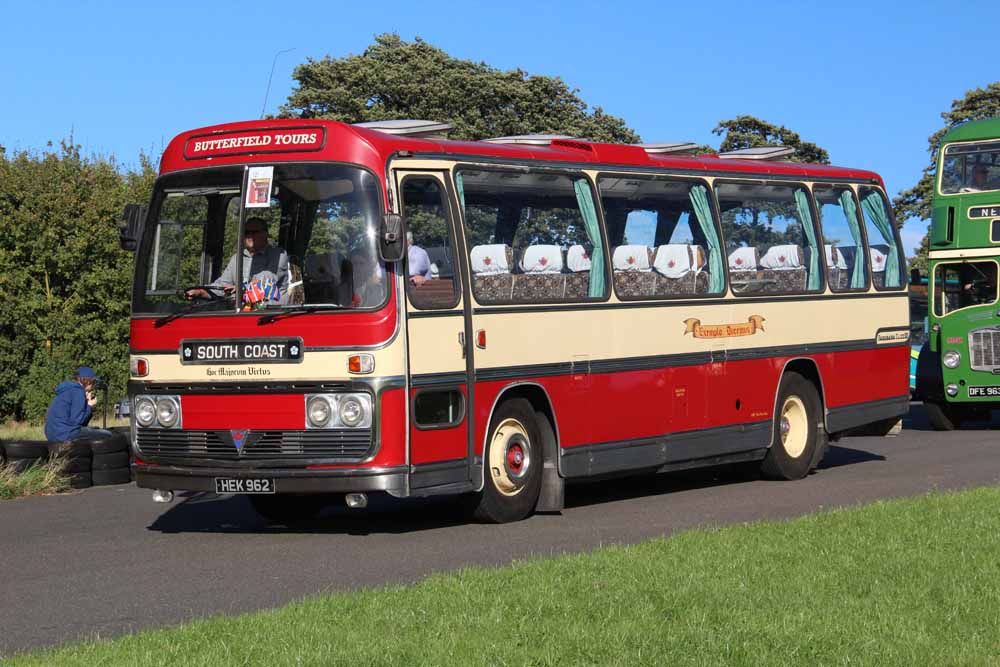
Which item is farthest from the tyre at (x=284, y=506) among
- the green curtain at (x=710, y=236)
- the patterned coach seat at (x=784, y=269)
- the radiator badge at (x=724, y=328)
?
the patterned coach seat at (x=784, y=269)

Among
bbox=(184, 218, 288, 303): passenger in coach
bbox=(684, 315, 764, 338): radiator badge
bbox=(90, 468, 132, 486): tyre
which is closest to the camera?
bbox=(184, 218, 288, 303): passenger in coach

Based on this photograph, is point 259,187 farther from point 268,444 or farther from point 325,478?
point 325,478

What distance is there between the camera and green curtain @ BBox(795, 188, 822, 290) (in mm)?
17672

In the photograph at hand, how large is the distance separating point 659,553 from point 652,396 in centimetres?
469

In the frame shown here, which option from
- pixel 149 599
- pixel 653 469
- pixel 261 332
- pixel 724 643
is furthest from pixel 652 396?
pixel 724 643

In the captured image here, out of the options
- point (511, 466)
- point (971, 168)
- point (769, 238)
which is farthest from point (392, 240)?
point (971, 168)

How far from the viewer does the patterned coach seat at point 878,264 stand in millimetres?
18719

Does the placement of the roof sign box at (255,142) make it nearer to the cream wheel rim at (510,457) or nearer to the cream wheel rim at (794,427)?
the cream wheel rim at (510,457)

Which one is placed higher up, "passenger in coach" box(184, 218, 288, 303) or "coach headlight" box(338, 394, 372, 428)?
"passenger in coach" box(184, 218, 288, 303)

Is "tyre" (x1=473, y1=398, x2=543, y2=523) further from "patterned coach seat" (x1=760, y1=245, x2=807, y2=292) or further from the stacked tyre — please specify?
the stacked tyre

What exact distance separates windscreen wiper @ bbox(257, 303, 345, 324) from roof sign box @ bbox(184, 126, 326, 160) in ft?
3.88

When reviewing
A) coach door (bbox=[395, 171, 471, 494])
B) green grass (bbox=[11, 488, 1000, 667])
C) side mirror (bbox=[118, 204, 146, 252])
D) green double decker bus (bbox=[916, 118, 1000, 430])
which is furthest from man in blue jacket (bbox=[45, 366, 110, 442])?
green double decker bus (bbox=[916, 118, 1000, 430])

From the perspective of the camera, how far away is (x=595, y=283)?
14711mm

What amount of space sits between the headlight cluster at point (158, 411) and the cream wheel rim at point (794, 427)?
6891 mm
